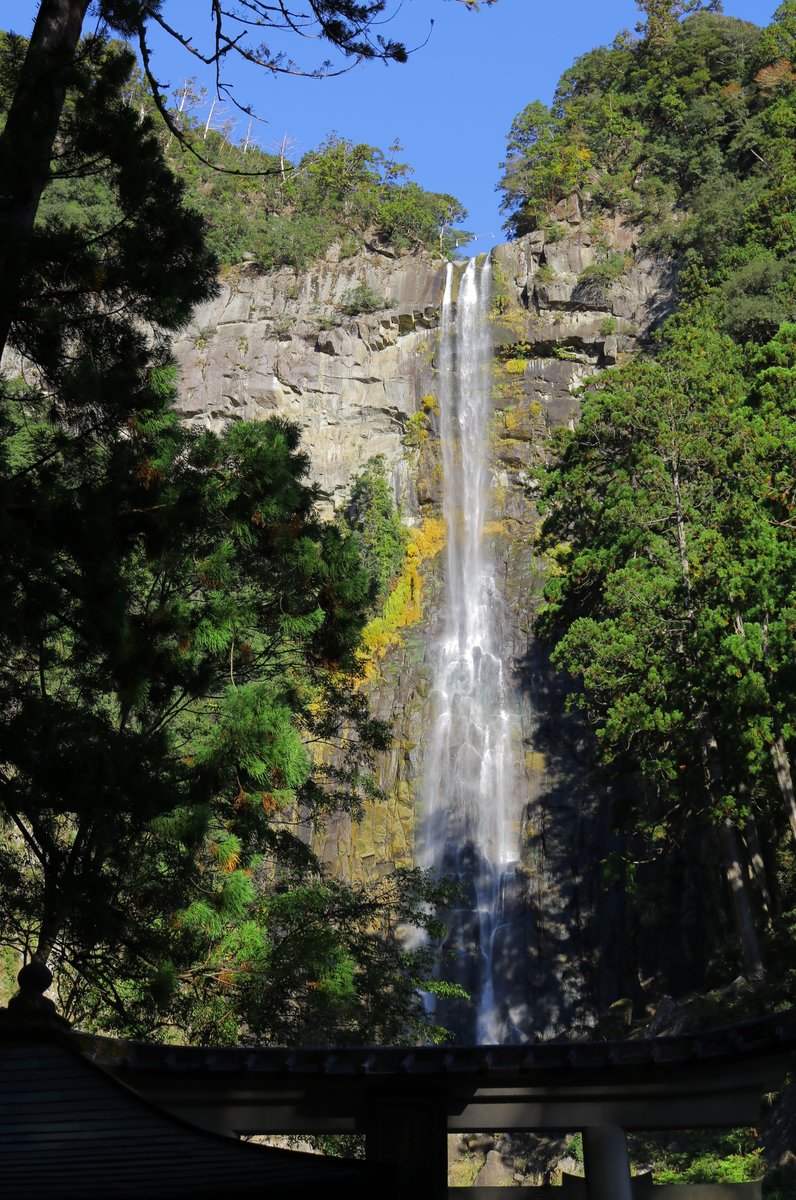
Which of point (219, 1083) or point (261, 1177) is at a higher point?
point (219, 1083)

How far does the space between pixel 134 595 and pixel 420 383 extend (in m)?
23.3

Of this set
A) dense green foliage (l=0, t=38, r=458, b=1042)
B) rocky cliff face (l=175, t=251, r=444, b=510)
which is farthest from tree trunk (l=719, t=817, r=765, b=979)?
rocky cliff face (l=175, t=251, r=444, b=510)

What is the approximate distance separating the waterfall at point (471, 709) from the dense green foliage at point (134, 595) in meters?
11.6

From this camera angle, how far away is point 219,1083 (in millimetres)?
4984

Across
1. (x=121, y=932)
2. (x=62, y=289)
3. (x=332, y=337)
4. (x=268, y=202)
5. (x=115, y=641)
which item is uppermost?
(x=268, y=202)

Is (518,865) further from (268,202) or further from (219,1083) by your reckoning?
(268,202)

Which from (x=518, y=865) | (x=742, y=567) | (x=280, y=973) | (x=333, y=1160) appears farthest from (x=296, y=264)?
(x=333, y=1160)

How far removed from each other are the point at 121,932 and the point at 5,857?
1.22 metres

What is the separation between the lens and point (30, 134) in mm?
5621

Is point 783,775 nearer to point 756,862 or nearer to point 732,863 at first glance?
point 732,863

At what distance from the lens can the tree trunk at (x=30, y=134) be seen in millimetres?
5352

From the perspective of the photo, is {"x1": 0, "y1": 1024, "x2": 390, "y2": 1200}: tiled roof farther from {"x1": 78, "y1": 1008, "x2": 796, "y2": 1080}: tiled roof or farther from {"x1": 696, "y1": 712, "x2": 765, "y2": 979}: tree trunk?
{"x1": 696, "y1": 712, "x2": 765, "y2": 979}: tree trunk

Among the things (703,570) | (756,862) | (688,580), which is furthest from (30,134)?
(756,862)

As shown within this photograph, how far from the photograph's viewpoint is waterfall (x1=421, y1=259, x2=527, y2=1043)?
20.2 metres
